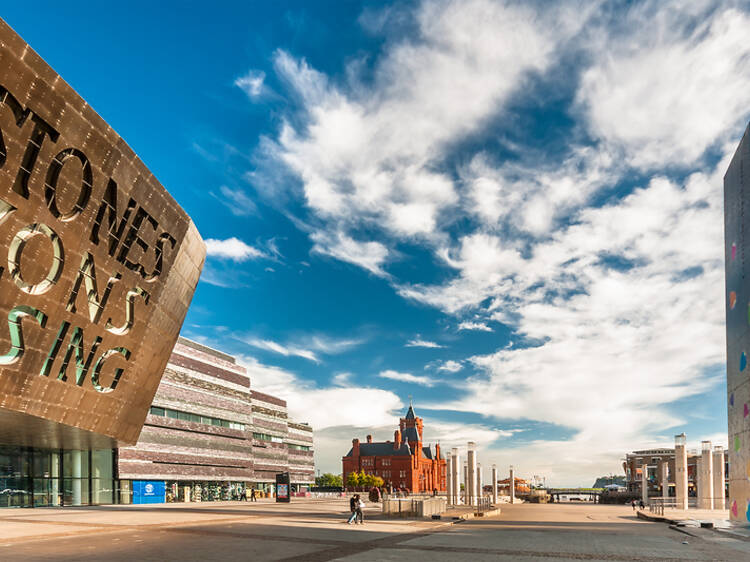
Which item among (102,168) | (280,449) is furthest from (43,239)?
(280,449)

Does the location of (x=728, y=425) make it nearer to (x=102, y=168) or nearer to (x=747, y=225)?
(x=747, y=225)

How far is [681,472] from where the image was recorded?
220 ft

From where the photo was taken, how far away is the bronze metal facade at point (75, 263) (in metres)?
23.8

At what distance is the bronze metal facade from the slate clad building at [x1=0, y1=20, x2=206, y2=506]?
6 centimetres

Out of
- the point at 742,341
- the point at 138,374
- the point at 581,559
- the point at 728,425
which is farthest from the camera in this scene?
the point at 728,425

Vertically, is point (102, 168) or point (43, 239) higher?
point (102, 168)

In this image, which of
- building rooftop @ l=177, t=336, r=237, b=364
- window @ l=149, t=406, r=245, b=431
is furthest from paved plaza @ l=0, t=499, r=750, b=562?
building rooftop @ l=177, t=336, r=237, b=364

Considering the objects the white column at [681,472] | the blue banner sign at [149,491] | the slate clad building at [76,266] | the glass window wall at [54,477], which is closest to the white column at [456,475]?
the white column at [681,472]

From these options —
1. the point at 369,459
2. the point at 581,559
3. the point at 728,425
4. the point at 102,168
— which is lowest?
the point at 369,459

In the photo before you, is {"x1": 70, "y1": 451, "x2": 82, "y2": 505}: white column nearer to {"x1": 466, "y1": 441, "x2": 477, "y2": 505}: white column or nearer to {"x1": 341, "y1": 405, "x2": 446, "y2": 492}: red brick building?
{"x1": 466, "y1": 441, "x2": 477, "y2": 505}: white column

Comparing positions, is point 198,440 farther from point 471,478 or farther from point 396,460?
point 396,460

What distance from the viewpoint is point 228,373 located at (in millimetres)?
85500

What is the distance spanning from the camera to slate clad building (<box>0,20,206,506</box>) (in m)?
23.8

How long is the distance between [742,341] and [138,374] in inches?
1495
